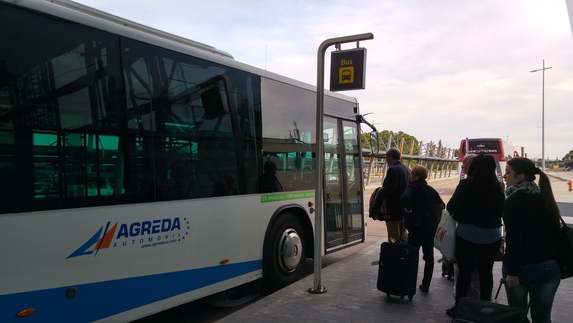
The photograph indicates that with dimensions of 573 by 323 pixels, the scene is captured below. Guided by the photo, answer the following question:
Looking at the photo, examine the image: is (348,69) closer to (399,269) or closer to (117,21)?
(399,269)

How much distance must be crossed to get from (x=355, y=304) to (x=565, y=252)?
2.52 metres

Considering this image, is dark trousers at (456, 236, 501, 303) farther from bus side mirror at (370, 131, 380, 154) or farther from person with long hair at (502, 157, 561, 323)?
bus side mirror at (370, 131, 380, 154)

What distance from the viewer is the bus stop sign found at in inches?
206

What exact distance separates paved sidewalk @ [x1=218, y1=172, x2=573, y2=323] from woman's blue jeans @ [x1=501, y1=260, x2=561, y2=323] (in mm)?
1413

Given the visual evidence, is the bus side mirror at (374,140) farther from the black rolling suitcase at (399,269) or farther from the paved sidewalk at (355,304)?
the black rolling suitcase at (399,269)

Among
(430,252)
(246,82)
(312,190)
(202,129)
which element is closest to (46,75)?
(202,129)

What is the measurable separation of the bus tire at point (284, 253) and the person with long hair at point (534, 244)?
3.12 m

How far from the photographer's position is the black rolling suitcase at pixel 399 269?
5.02 metres

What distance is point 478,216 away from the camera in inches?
157

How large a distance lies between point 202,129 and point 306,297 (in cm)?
246

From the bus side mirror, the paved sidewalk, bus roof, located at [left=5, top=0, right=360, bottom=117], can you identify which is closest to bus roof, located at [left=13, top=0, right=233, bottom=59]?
bus roof, located at [left=5, top=0, right=360, bottom=117]

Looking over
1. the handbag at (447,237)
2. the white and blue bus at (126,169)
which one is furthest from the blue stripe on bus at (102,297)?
the handbag at (447,237)

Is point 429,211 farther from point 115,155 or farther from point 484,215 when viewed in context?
point 115,155

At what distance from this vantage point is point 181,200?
437 cm
